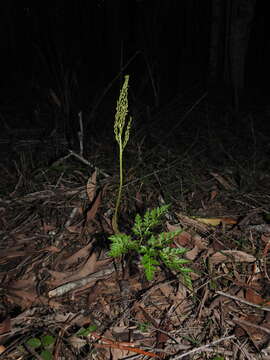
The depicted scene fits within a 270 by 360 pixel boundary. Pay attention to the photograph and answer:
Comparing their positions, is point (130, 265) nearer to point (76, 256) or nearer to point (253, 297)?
point (76, 256)

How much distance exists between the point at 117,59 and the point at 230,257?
19.6 feet

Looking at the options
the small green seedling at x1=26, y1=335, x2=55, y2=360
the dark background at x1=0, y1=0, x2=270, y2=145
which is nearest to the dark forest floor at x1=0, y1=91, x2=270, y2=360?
the small green seedling at x1=26, y1=335, x2=55, y2=360

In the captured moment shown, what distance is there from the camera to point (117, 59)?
6.45 metres

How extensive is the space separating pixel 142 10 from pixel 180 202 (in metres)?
4.87

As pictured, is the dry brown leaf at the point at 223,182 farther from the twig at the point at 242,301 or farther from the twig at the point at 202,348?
the twig at the point at 202,348

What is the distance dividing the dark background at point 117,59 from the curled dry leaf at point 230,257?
5.10 ft

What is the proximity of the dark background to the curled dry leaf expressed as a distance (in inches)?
61.2

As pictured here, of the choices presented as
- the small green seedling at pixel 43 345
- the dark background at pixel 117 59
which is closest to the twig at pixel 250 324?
the small green seedling at pixel 43 345

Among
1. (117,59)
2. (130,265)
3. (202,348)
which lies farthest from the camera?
(117,59)

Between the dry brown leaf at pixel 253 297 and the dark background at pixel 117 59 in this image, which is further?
the dark background at pixel 117 59

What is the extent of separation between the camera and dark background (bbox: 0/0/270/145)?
3.66 meters

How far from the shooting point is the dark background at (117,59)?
3.66m

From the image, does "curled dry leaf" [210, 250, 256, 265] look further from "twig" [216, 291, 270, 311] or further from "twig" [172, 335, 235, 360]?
"twig" [172, 335, 235, 360]

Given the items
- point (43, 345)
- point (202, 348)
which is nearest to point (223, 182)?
point (202, 348)
